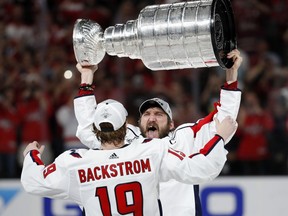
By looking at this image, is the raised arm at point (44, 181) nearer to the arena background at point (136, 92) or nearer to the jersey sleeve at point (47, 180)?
the jersey sleeve at point (47, 180)

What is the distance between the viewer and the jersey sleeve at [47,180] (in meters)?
3.93

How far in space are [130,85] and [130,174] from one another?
4.33 metres

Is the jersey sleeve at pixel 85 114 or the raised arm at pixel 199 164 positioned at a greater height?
the jersey sleeve at pixel 85 114

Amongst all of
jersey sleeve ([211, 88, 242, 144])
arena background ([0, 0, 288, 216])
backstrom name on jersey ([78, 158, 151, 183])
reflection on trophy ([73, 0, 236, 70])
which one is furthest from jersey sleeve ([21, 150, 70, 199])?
arena background ([0, 0, 288, 216])

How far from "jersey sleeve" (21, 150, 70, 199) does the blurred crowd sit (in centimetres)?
381

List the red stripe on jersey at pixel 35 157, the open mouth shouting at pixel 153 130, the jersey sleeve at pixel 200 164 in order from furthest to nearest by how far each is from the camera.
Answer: the open mouth shouting at pixel 153 130
the red stripe on jersey at pixel 35 157
the jersey sleeve at pixel 200 164

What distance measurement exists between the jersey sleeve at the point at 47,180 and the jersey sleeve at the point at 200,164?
0.56 meters

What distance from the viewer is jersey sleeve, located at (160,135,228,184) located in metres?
3.76

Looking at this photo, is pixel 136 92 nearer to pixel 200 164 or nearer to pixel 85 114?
pixel 85 114

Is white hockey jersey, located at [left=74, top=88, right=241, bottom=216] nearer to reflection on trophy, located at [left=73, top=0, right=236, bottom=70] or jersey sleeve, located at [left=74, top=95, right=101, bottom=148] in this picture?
jersey sleeve, located at [left=74, top=95, right=101, bottom=148]

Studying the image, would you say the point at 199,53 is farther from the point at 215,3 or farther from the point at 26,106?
the point at 26,106

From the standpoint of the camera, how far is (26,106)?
8.51 metres

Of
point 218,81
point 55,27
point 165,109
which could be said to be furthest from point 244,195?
point 55,27

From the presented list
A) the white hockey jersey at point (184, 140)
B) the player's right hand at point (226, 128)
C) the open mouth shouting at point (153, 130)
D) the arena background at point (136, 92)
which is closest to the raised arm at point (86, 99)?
the white hockey jersey at point (184, 140)
